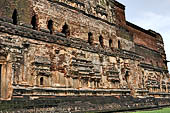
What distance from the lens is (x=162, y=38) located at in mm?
22172

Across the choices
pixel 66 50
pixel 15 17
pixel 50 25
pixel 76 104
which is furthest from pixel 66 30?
pixel 76 104

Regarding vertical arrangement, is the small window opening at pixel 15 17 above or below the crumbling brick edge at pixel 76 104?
above

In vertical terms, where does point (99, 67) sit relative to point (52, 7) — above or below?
below

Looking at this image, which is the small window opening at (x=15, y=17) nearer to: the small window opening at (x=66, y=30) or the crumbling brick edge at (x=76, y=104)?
the small window opening at (x=66, y=30)

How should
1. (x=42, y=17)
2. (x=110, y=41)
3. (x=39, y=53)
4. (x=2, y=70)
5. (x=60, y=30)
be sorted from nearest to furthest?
(x=2, y=70) < (x=39, y=53) < (x=42, y=17) < (x=60, y=30) < (x=110, y=41)

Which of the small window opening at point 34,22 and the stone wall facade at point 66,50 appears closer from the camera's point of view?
the stone wall facade at point 66,50

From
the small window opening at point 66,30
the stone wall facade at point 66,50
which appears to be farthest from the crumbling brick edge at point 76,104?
the small window opening at point 66,30

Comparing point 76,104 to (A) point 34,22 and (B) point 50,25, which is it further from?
(A) point 34,22

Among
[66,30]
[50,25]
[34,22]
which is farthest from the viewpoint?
[66,30]

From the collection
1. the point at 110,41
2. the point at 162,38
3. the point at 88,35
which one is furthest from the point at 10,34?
the point at 162,38

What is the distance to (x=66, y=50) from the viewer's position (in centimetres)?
970

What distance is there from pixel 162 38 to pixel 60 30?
15.6 metres

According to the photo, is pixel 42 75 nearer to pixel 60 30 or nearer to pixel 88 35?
pixel 60 30

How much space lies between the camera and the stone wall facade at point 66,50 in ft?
25.3
